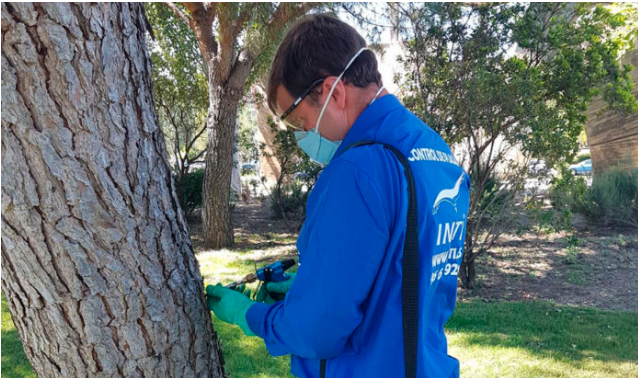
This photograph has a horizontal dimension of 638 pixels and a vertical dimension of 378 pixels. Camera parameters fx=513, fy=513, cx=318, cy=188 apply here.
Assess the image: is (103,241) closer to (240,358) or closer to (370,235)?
(370,235)

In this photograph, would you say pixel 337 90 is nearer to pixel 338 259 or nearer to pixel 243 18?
pixel 338 259

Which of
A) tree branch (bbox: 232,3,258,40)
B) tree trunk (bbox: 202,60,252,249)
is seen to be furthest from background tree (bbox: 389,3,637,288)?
tree trunk (bbox: 202,60,252,249)

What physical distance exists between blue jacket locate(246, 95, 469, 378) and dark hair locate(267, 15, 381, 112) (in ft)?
0.40

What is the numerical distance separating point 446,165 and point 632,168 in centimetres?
1012

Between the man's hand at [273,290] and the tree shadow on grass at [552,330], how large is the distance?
298cm

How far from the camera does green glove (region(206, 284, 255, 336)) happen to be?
5.06 ft

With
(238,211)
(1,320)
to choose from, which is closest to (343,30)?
(1,320)

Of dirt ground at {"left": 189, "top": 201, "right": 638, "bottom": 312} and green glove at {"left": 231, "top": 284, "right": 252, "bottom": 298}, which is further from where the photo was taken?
dirt ground at {"left": 189, "top": 201, "right": 638, "bottom": 312}

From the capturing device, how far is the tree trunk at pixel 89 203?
3.97ft

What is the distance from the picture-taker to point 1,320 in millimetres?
4898

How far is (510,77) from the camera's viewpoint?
17.9ft

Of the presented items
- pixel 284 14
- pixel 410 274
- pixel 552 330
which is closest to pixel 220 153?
pixel 284 14

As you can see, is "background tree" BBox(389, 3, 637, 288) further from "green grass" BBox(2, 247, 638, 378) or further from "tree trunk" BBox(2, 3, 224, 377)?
"tree trunk" BBox(2, 3, 224, 377)

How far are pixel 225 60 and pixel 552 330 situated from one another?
6.08 metres
